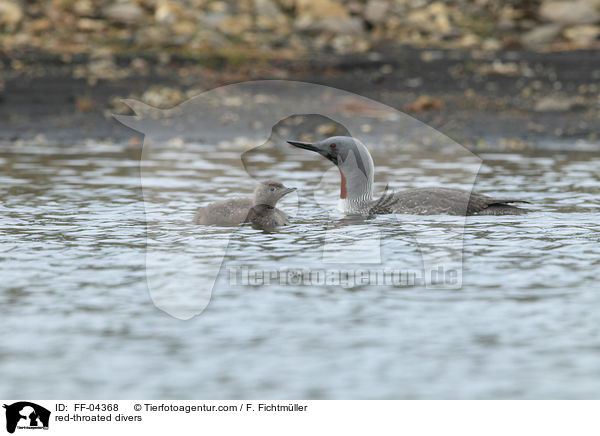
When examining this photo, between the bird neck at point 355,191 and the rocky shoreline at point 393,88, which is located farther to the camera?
the rocky shoreline at point 393,88

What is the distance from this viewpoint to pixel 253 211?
37.5ft

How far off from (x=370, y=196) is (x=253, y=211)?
5.28 feet

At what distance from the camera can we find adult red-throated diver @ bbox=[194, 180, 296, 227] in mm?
11250

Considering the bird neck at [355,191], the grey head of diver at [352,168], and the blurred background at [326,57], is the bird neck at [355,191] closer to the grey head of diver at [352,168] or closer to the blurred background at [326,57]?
the grey head of diver at [352,168]

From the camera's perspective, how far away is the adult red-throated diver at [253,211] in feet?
36.9

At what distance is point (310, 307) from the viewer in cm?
791

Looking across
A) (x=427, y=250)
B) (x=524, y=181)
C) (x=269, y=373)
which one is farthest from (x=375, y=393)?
(x=524, y=181)

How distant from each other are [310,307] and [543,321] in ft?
5.85

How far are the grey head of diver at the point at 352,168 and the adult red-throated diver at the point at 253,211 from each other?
779 mm

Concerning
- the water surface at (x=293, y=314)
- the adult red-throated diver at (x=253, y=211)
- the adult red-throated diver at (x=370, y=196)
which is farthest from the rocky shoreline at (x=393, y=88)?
the adult red-throated diver at (x=253, y=211)

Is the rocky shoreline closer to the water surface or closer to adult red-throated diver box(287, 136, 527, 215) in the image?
the water surface

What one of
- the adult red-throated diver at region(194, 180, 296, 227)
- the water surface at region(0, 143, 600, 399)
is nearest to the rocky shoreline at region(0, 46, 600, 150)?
the water surface at region(0, 143, 600, 399)

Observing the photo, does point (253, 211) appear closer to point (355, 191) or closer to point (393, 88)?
point (355, 191)

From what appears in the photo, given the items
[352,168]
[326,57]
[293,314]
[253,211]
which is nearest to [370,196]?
[352,168]
